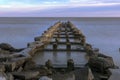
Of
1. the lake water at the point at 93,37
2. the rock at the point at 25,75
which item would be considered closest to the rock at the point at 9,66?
the rock at the point at 25,75

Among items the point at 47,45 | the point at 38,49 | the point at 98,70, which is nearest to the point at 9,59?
the point at 98,70

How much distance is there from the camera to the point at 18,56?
12.5 meters

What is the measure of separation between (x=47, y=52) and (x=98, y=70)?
6.83 m

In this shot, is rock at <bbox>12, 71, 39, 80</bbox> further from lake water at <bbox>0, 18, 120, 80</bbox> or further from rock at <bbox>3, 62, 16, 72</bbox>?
lake water at <bbox>0, 18, 120, 80</bbox>

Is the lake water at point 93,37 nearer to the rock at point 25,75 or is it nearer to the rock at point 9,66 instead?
the rock at point 25,75

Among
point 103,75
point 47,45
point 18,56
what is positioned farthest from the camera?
point 47,45

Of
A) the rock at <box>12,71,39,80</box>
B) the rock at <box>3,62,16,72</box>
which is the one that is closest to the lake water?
the rock at <box>12,71,39,80</box>

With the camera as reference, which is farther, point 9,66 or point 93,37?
point 93,37

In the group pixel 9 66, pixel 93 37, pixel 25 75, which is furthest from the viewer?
pixel 93 37

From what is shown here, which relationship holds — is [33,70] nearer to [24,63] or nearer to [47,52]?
[24,63]

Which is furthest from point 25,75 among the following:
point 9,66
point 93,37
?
point 93,37

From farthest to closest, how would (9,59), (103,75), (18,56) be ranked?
(18,56) < (9,59) < (103,75)

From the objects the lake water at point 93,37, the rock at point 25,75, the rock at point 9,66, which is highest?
the rock at point 9,66

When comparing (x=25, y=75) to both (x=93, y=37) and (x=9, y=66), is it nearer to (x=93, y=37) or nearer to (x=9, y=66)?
(x=9, y=66)
